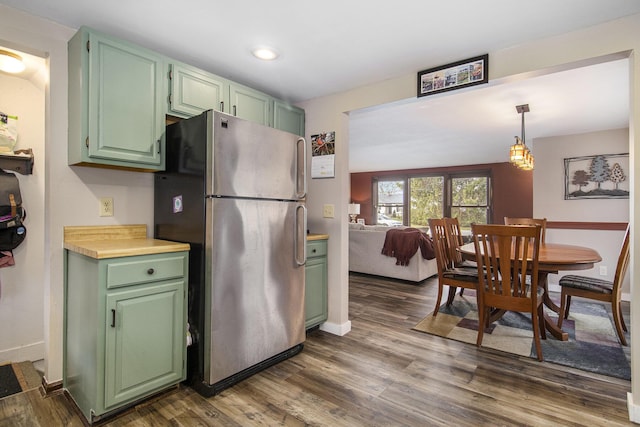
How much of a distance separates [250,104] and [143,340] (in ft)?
6.04

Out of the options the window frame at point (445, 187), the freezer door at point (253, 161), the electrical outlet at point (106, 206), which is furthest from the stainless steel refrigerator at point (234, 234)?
the window frame at point (445, 187)

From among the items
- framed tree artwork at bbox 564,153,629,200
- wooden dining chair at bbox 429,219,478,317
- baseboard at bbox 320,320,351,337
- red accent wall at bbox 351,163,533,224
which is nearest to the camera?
baseboard at bbox 320,320,351,337

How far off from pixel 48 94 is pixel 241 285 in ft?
5.20

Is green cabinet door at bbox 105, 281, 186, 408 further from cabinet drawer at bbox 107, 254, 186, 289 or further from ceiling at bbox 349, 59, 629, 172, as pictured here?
ceiling at bbox 349, 59, 629, 172

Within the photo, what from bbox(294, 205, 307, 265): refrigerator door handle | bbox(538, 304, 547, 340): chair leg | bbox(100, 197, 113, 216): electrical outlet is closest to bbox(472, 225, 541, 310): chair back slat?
bbox(538, 304, 547, 340): chair leg

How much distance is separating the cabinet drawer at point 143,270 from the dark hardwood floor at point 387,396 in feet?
2.36

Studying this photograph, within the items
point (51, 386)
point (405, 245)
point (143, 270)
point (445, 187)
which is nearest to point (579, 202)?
point (405, 245)

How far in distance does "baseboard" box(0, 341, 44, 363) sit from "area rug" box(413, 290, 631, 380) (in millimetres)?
3038

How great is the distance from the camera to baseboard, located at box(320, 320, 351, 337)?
2938 mm

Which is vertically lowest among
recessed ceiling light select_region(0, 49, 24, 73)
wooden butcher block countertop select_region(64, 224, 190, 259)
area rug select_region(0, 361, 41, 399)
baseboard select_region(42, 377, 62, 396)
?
area rug select_region(0, 361, 41, 399)

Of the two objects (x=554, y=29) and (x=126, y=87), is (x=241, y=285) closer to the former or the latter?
(x=126, y=87)

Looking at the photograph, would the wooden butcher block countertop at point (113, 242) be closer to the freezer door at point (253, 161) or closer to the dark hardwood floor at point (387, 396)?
the freezer door at point (253, 161)

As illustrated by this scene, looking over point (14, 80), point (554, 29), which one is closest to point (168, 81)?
point (14, 80)

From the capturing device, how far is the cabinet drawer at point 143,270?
1675 mm
